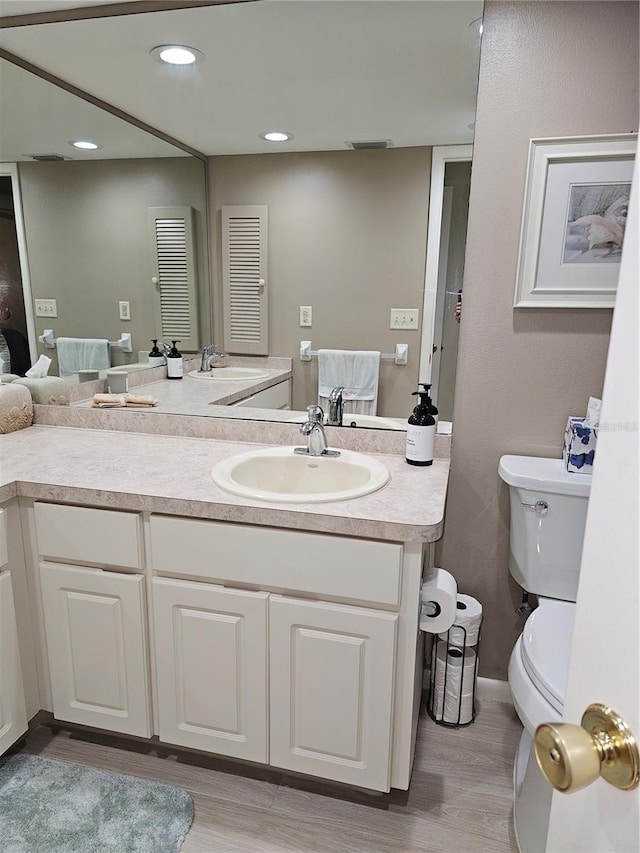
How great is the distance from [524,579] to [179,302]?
56.8 inches

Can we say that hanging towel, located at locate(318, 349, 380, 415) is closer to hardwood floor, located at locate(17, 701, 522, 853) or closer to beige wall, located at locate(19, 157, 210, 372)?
beige wall, located at locate(19, 157, 210, 372)

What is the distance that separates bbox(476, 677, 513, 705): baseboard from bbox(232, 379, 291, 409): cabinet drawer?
3.86 feet

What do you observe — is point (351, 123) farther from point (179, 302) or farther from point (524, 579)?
point (524, 579)

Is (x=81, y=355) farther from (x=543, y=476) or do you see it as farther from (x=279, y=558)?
(x=543, y=476)

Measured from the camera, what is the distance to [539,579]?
166cm

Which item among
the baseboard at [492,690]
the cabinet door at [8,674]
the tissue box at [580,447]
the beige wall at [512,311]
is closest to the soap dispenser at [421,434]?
the beige wall at [512,311]

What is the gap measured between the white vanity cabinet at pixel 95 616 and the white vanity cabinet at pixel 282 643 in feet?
0.23

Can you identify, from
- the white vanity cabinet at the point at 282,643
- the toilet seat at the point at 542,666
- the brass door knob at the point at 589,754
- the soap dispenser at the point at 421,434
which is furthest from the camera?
the soap dispenser at the point at 421,434

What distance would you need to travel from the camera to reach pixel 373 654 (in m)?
1.38

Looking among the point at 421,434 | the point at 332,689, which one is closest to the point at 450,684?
the point at 332,689

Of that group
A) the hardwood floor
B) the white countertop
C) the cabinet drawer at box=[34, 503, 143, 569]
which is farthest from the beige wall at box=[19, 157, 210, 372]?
the hardwood floor

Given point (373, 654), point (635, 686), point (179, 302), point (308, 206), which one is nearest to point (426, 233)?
point (308, 206)

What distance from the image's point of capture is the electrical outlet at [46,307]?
2059 mm

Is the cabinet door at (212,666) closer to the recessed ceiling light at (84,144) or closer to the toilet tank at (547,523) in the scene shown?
the toilet tank at (547,523)
